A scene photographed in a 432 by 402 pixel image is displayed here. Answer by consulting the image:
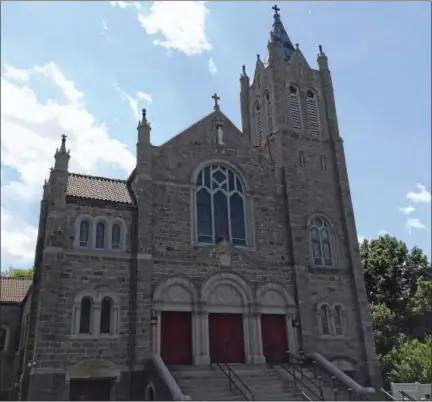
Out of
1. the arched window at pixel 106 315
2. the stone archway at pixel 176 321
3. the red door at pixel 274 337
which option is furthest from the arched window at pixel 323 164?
the arched window at pixel 106 315

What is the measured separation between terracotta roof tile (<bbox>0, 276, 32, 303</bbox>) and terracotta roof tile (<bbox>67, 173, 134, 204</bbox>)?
8371 mm

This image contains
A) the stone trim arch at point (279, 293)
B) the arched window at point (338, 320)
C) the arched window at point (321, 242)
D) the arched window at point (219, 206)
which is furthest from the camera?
the arched window at point (321, 242)

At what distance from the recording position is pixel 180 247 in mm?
21609

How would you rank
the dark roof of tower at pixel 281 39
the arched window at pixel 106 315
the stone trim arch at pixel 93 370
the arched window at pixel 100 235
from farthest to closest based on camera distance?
the dark roof of tower at pixel 281 39
the arched window at pixel 100 235
the arched window at pixel 106 315
the stone trim arch at pixel 93 370

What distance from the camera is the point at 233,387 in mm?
18141

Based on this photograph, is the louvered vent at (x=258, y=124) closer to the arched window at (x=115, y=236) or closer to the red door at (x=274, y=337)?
the red door at (x=274, y=337)

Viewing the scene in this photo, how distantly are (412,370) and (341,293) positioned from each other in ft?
26.2

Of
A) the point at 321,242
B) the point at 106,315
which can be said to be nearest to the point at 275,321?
the point at 321,242

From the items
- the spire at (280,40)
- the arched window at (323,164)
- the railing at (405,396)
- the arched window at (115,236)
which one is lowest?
the railing at (405,396)

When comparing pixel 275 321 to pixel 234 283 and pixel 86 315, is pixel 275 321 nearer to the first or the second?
pixel 234 283

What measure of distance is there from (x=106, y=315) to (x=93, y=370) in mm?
2202

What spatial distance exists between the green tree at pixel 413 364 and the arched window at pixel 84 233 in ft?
65.2

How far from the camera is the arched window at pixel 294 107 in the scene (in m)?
27.8

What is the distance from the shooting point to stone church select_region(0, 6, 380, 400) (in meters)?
18.5
